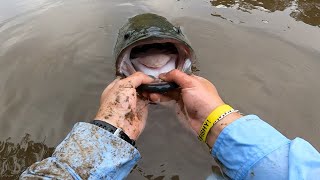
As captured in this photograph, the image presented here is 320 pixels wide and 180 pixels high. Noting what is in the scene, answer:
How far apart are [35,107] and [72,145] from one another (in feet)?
3.96

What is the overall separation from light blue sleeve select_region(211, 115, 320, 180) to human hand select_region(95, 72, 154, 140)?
531mm

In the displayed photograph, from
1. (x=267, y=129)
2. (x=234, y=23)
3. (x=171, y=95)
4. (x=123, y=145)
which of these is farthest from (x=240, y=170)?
(x=234, y=23)

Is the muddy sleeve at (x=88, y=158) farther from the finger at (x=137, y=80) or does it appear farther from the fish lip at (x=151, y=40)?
the fish lip at (x=151, y=40)

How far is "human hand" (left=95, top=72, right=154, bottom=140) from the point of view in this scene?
7.02 feet

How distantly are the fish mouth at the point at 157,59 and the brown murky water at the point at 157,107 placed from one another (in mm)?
323

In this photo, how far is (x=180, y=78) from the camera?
98.6 inches

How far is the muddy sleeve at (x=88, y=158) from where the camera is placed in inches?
66.1

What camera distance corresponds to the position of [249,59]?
11.2 feet

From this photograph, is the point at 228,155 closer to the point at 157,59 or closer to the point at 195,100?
the point at 195,100

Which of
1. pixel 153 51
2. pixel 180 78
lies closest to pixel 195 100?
pixel 180 78

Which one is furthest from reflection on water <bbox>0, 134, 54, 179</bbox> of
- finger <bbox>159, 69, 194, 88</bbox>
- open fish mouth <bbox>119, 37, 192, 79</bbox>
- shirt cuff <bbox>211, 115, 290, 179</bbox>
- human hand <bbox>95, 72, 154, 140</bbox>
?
shirt cuff <bbox>211, 115, 290, 179</bbox>

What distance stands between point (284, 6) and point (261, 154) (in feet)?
10.00

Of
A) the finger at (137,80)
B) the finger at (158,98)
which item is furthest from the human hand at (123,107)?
the finger at (158,98)

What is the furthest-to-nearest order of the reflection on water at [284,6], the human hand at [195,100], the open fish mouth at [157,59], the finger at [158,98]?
1. the reflection on water at [284,6]
2. the open fish mouth at [157,59]
3. the finger at [158,98]
4. the human hand at [195,100]
